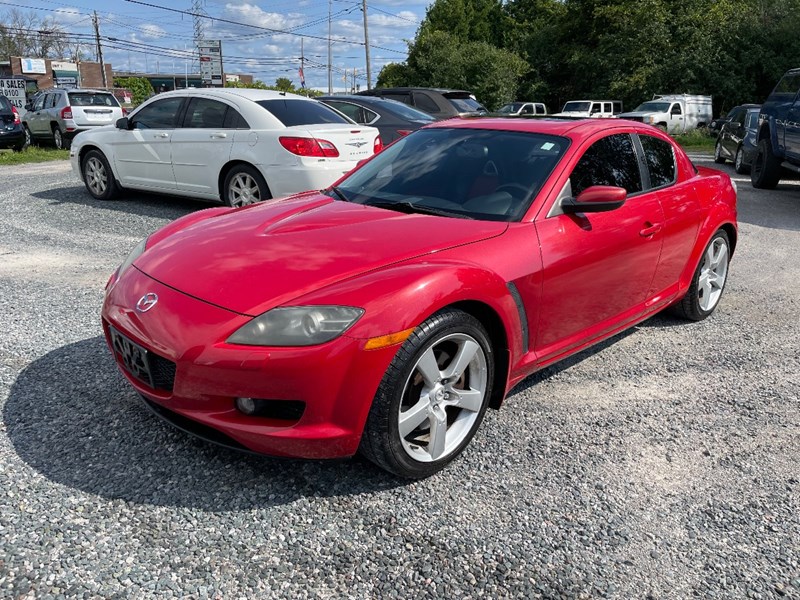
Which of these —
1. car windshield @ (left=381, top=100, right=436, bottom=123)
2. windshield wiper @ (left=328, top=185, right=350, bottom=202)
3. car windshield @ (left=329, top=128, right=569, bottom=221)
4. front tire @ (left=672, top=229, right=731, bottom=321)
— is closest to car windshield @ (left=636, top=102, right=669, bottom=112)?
car windshield @ (left=381, top=100, right=436, bottom=123)

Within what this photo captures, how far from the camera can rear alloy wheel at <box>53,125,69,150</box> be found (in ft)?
61.0

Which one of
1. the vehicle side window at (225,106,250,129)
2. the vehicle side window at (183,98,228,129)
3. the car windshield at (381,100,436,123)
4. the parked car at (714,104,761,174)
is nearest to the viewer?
the vehicle side window at (225,106,250,129)

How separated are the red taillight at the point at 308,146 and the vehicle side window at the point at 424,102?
7.60m

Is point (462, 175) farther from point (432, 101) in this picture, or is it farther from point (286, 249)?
point (432, 101)

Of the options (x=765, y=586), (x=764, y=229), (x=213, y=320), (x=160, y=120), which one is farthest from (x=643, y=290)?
(x=160, y=120)

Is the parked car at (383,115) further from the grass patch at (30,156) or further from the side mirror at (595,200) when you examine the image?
the grass patch at (30,156)

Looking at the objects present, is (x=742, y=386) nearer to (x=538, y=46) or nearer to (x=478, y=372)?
(x=478, y=372)

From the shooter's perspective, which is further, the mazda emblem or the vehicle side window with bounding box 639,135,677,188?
the vehicle side window with bounding box 639,135,677,188

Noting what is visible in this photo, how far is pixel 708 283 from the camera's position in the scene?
5.14 m

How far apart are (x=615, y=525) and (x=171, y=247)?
7.56ft

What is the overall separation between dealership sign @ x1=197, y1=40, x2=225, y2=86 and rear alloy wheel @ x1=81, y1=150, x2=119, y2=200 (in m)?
28.1

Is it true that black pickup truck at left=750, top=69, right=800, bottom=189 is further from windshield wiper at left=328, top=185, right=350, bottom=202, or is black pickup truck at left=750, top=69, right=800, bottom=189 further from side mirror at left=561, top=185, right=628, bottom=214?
windshield wiper at left=328, top=185, right=350, bottom=202

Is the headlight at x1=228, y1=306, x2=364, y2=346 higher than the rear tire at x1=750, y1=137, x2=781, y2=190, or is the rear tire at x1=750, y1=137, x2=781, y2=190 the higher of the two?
the headlight at x1=228, y1=306, x2=364, y2=346

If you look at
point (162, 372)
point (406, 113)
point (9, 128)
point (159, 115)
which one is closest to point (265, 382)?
point (162, 372)
